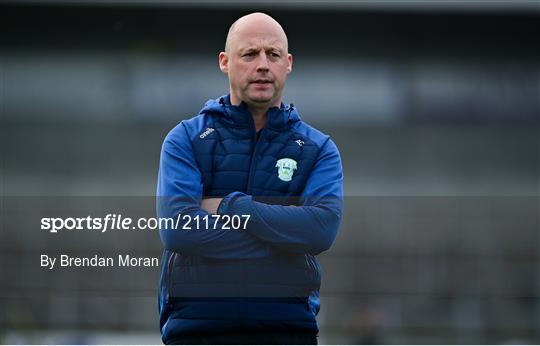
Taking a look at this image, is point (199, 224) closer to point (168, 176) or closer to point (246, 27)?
point (168, 176)

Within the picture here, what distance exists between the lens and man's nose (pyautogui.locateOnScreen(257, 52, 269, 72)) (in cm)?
161

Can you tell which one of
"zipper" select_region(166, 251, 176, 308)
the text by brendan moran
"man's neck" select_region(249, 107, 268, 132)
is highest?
"man's neck" select_region(249, 107, 268, 132)

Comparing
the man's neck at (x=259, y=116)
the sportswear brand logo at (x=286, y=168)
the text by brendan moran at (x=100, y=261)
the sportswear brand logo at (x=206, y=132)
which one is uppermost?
the man's neck at (x=259, y=116)

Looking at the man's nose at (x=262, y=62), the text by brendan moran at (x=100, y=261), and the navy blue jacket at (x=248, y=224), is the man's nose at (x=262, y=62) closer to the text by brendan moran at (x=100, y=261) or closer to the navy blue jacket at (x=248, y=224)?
the navy blue jacket at (x=248, y=224)

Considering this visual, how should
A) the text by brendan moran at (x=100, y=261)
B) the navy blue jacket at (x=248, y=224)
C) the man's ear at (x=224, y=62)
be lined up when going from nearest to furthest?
the navy blue jacket at (x=248, y=224) < the man's ear at (x=224, y=62) < the text by brendan moran at (x=100, y=261)

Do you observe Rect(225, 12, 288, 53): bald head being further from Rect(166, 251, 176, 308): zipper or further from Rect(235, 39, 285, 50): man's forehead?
Rect(166, 251, 176, 308): zipper

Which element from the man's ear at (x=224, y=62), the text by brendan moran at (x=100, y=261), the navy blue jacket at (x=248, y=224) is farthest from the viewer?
the text by brendan moran at (x=100, y=261)

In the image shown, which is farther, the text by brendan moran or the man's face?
the text by brendan moran

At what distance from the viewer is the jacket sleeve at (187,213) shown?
1.58m

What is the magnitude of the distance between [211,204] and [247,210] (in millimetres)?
81

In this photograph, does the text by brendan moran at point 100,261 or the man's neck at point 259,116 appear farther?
the text by brendan moran at point 100,261

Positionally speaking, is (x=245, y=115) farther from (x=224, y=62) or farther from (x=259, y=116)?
(x=224, y=62)

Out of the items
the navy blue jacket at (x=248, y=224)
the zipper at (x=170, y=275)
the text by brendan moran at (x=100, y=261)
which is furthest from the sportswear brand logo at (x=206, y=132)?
the text by brendan moran at (x=100, y=261)

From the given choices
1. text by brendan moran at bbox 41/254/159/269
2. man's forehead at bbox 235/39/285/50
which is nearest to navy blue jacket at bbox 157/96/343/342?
man's forehead at bbox 235/39/285/50
